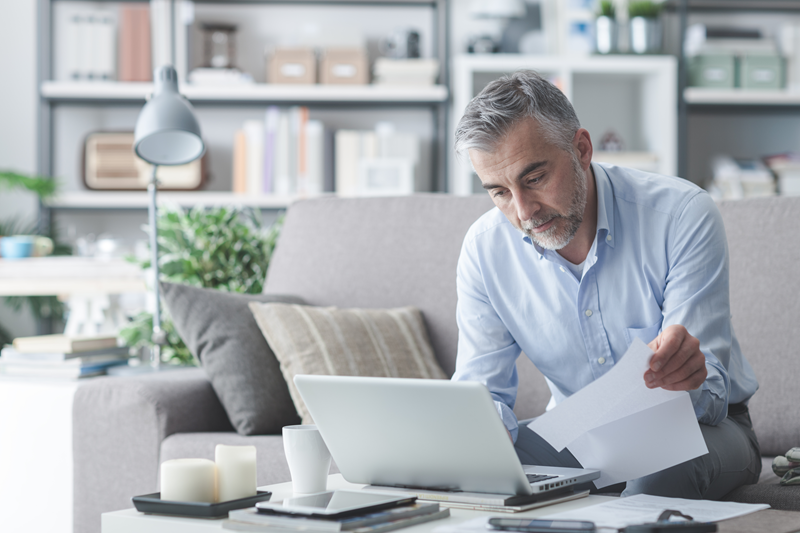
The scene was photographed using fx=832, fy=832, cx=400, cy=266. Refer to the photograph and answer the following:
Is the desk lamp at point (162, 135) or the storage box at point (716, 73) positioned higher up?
the storage box at point (716, 73)

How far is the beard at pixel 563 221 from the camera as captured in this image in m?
1.25

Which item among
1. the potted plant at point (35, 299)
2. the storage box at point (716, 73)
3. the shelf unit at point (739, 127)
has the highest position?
the storage box at point (716, 73)

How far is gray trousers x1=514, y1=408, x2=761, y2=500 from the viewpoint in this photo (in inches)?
43.8

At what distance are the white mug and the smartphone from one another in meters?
0.27

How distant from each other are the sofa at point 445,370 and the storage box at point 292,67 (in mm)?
1687

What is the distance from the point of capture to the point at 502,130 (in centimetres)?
120

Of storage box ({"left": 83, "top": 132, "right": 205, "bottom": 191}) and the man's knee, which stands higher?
storage box ({"left": 83, "top": 132, "right": 205, "bottom": 191})

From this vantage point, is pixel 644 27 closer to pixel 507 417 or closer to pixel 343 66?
pixel 343 66

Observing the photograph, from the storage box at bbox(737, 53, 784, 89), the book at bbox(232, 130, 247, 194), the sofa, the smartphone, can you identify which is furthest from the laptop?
the storage box at bbox(737, 53, 784, 89)

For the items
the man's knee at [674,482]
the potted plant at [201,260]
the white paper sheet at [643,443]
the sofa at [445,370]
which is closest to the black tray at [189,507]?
the white paper sheet at [643,443]

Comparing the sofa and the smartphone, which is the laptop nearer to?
the smartphone

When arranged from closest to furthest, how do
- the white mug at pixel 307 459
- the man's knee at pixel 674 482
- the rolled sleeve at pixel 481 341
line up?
the white mug at pixel 307 459 → the man's knee at pixel 674 482 → the rolled sleeve at pixel 481 341

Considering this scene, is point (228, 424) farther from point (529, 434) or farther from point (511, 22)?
point (511, 22)

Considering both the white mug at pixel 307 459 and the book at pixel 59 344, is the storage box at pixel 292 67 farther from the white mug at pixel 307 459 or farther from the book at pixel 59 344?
the white mug at pixel 307 459
